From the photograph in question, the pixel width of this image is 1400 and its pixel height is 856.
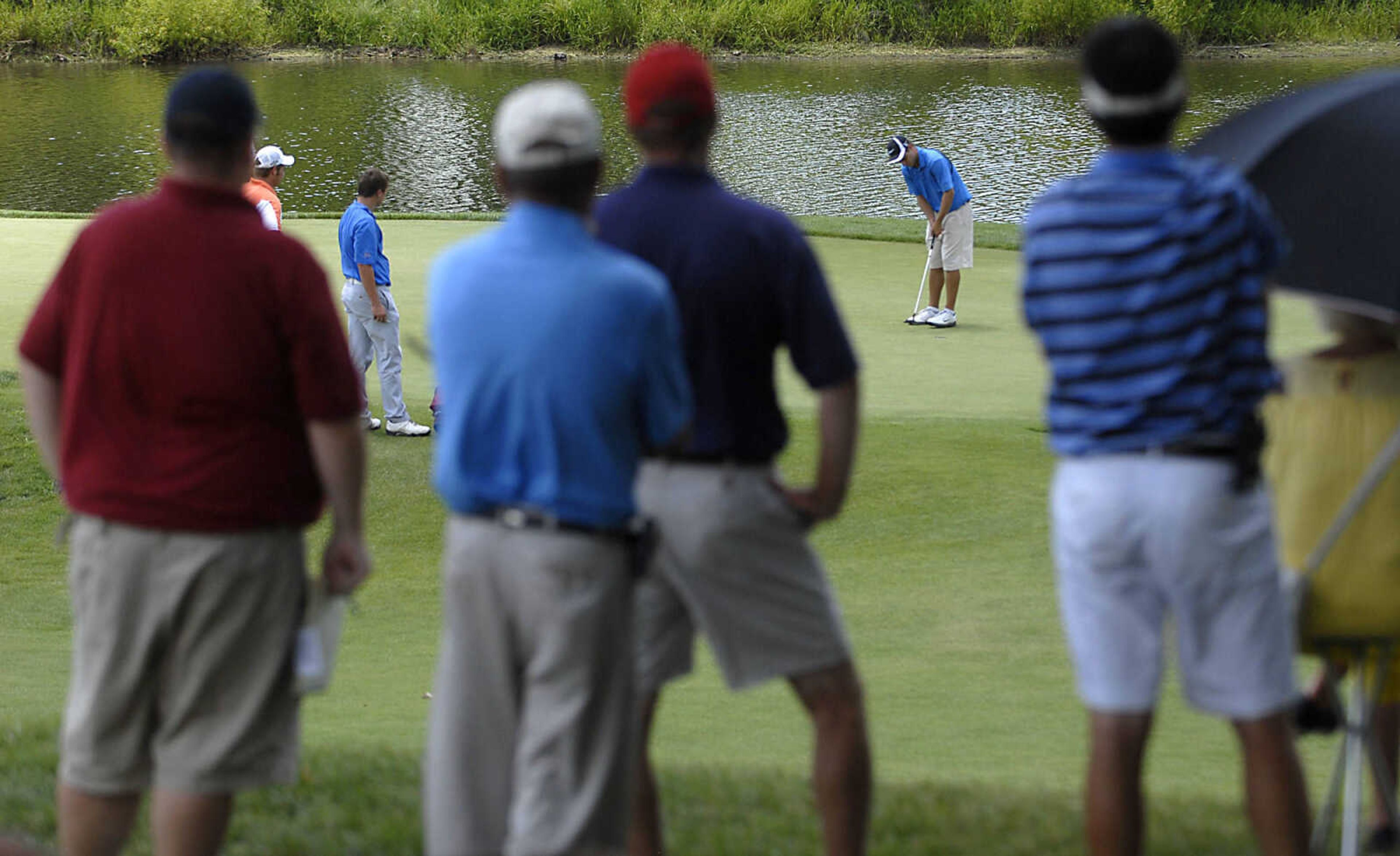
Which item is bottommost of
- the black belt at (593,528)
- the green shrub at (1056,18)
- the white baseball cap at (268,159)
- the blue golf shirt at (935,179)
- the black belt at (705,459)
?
the green shrub at (1056,18)

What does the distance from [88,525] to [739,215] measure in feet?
4.43

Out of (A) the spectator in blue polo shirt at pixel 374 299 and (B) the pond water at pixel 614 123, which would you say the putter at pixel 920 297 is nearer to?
(A) the spectator in blue polo shirt at pixel 374 299

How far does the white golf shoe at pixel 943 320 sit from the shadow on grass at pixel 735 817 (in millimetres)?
7811

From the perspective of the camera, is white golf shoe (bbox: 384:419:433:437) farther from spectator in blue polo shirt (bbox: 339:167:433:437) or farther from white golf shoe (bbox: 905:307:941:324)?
white golf shoe (bbox: 905:307:941:324)

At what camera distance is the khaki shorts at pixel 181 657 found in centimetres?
307

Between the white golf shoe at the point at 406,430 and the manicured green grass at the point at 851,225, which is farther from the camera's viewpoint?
the manicured green grass at the point at 851,225

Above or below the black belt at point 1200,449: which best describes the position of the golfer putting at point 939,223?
below

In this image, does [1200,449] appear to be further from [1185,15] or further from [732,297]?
[1185,15]

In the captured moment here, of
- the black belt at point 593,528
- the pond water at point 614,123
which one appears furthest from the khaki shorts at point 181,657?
the pond water at point 614,123

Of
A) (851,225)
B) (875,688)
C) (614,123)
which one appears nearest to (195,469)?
(875,688)

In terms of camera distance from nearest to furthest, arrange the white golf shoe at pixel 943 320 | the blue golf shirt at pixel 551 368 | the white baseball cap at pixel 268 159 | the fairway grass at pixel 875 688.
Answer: the blue golf shirt at pixel 551 368 < the fairway grass at pixel 875 688 < the white baseball cap at pixel 268 159 < the white golf shoe at pixel 943 320

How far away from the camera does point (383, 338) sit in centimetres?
957

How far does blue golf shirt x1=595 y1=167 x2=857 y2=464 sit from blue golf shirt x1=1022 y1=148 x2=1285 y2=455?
1.57 feet

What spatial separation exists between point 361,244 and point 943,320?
175 inches
